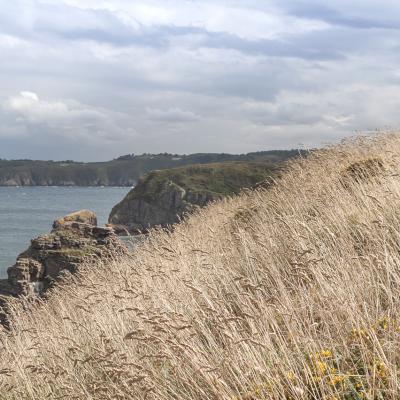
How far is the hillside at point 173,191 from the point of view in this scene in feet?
339

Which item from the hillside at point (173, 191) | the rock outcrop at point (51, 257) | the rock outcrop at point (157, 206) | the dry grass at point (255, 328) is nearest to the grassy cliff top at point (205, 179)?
the hillside at point (173, 191)

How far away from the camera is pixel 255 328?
4.18m

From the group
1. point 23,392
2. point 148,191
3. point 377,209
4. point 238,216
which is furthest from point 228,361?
point 148,191

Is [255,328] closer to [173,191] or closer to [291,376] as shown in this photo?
[291,376]

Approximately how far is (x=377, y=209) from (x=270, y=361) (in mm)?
4599

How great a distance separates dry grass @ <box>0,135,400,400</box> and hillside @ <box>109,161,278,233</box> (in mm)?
89722

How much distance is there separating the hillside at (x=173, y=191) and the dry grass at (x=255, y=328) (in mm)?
89722

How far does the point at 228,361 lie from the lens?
13.1 ft

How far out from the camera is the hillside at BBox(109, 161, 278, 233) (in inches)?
4067

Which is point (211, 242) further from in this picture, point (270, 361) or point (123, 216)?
point (123, 216)

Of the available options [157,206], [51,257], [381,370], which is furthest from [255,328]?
[157,206]

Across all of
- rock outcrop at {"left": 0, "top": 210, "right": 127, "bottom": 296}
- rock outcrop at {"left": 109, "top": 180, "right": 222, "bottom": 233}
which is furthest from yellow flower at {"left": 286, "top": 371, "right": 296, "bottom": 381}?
rock outcrop at {"left": 109, "top": 180, "right": 222, "bottom": 233}

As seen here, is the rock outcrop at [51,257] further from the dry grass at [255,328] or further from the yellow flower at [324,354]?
the yellow flower at [324,354]

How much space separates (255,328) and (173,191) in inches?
4021
